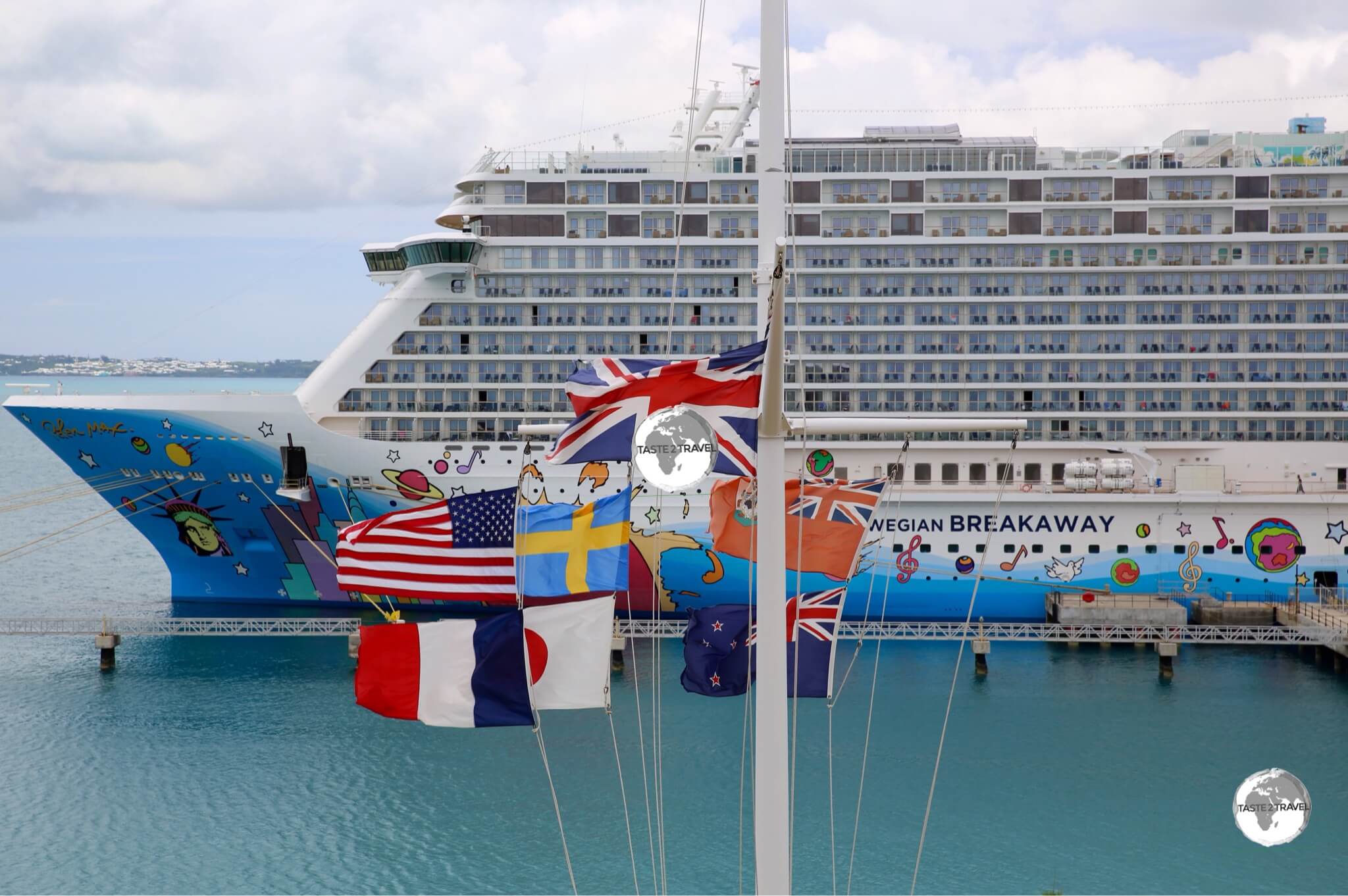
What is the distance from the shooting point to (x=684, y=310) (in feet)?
81.8

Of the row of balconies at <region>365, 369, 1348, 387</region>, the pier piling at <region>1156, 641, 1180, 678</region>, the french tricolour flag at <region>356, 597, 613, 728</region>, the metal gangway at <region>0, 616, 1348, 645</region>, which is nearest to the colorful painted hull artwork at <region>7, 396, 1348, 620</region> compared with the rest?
the metal gangway at <region>0, 616, 1348, 645</region>

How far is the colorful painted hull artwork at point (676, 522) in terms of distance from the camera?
23.0m

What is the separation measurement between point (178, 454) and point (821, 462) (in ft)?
42.3

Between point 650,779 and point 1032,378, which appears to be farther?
point 1032,378

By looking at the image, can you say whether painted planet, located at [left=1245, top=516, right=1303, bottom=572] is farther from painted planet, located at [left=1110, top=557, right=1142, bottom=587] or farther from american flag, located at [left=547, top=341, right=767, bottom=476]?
american flag, located at [left=547, top=341, right=767, bottom=476]

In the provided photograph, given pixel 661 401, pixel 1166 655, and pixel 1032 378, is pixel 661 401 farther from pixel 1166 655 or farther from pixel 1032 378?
pixel 1032 378

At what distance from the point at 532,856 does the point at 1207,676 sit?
1403 centimetres

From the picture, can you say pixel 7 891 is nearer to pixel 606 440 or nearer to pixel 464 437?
pixel 606 440

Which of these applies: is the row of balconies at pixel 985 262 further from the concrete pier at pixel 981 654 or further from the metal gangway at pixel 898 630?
the concrete pier at pixel 981 654

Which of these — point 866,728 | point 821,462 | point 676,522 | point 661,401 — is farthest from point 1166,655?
point 661,401

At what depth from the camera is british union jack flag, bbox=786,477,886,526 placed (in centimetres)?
763

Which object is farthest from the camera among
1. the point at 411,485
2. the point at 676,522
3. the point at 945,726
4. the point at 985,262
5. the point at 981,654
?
the point at 985,262

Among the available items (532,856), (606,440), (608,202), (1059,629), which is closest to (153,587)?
(608,202)

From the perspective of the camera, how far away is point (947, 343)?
82.6 ft
